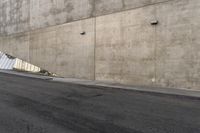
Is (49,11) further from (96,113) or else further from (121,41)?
(96,113)

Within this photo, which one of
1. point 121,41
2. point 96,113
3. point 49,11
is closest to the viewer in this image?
point 96,113

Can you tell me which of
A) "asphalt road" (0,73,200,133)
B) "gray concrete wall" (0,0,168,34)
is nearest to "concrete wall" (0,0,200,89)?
"gray concrete wall" (0,0,168,34)

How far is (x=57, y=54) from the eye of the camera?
26.2 metres

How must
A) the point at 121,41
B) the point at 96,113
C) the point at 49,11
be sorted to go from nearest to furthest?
the point at 96,113 < the point at 121,41 < the point at 49,11

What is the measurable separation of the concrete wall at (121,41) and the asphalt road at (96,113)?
328cm

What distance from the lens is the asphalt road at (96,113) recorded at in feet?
26.6

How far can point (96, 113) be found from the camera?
9953 millimetres

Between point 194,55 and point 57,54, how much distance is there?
→ 13.1 meters

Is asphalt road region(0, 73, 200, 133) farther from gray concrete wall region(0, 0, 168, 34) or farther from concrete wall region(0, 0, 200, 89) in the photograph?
gray concrete wall region(0, 0, 168, 34)

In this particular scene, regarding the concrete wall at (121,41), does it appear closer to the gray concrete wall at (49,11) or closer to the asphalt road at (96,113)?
the gray concrete wall at (49,11)

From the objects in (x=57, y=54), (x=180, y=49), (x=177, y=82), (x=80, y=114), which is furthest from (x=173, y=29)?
(x=57, y=54)

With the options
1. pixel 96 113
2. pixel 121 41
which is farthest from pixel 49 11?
pixel 96 113

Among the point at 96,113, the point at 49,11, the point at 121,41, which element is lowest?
the point at 96,113

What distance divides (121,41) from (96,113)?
10321 millimetres
